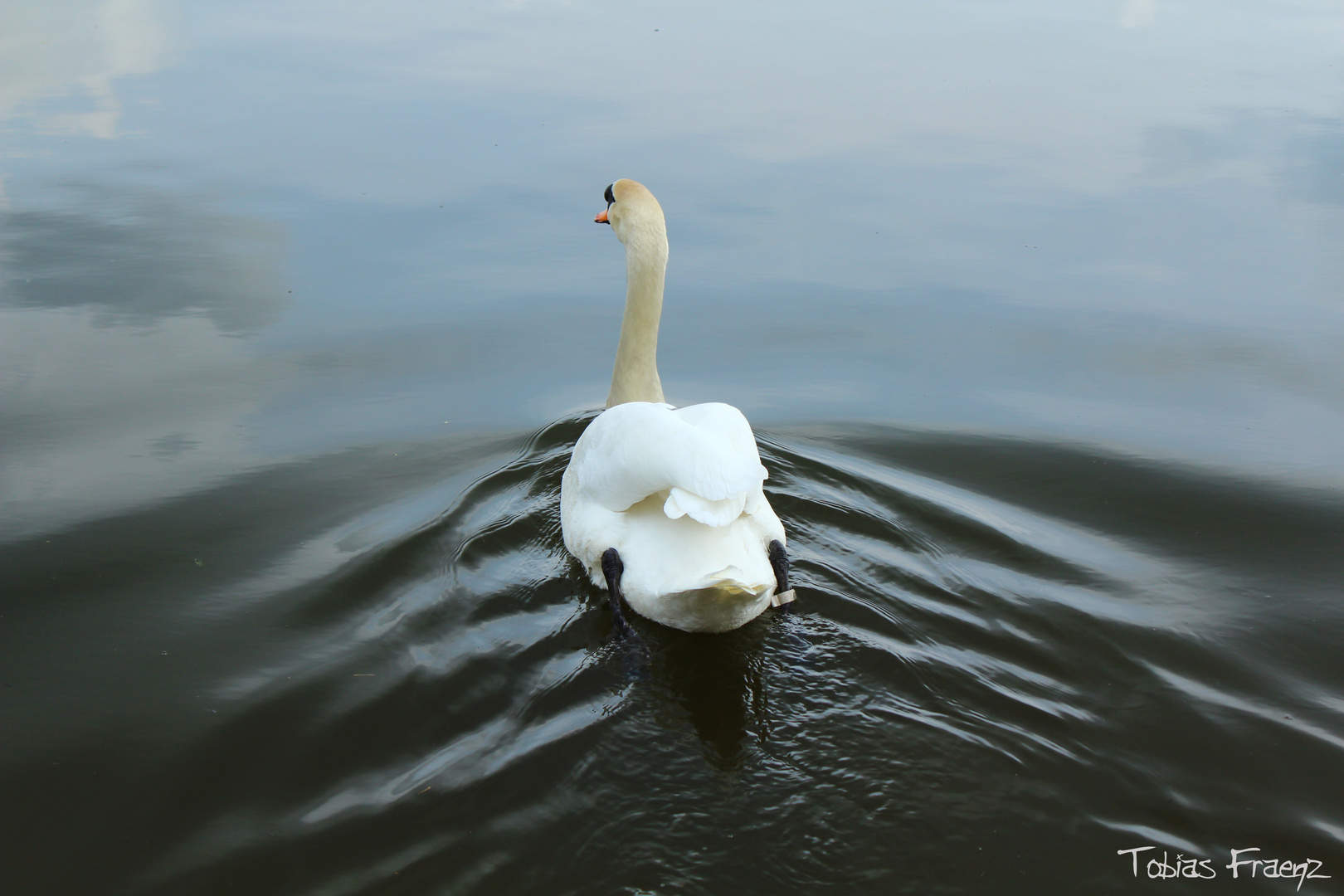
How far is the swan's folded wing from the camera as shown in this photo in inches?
161

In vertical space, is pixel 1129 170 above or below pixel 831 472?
above

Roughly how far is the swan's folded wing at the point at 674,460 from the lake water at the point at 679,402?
619 mm

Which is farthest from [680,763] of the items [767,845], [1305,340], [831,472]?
[1305,340]

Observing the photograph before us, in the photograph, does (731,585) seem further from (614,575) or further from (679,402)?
(679,402)

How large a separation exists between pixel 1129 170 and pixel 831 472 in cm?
835

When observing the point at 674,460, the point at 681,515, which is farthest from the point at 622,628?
the point at 674,460

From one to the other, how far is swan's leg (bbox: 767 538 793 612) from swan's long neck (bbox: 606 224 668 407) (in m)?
1.71

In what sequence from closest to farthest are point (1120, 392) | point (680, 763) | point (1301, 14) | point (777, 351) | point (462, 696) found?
point (680, 763) → point (462, 696) → point (1120, 392) → point (777, 351) → point (1301, 14)

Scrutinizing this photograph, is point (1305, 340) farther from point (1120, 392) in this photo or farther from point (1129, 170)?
point (1129, 170)

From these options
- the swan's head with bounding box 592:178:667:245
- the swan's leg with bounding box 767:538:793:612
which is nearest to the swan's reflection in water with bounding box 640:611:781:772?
the swan's leg with bounding box 767:538:793:612

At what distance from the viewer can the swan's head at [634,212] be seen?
6.35 meters

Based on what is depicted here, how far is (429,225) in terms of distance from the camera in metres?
10.3
